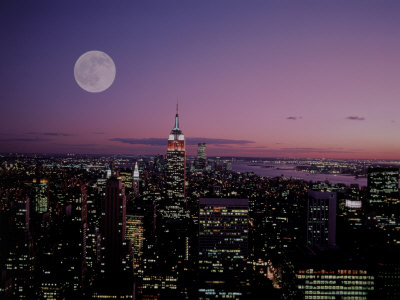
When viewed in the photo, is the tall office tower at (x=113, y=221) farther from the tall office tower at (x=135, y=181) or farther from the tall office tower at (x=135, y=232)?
the tall office tower at (x=135, y=181)

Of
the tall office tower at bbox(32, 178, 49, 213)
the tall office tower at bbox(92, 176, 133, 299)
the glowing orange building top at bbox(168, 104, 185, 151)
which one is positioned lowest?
the tall office tower at bbox(92, 176, 133, 299)

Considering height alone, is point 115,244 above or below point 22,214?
below

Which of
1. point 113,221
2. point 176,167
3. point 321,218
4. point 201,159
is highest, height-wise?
point 201,159

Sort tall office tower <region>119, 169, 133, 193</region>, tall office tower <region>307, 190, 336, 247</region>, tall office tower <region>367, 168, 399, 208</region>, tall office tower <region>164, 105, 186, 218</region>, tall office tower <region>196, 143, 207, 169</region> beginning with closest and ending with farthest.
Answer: tall office tower <region>307, 190, 336, 247</region>
tall office tower <region>367, 168, 399, 208</region>
tall office tower <region>119, 169, 133, 193</region>
tall office tower <region>164, 105, 186, 218</region>
tall office tower <region>196, 143, 207, 169</region>

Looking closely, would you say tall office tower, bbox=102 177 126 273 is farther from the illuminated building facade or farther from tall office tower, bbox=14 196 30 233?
the illuminated building facade

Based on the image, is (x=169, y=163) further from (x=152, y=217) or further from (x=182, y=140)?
(x=152, y=217)

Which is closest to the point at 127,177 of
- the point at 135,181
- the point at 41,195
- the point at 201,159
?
the point at 135,181

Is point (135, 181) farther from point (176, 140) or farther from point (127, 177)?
point (176, 140)

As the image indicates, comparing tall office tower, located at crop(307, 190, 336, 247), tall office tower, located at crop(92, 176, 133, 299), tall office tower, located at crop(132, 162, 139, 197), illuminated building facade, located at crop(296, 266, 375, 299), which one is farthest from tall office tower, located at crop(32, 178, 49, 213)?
tall office tower, located at crop(307, 190, 336, 247)
